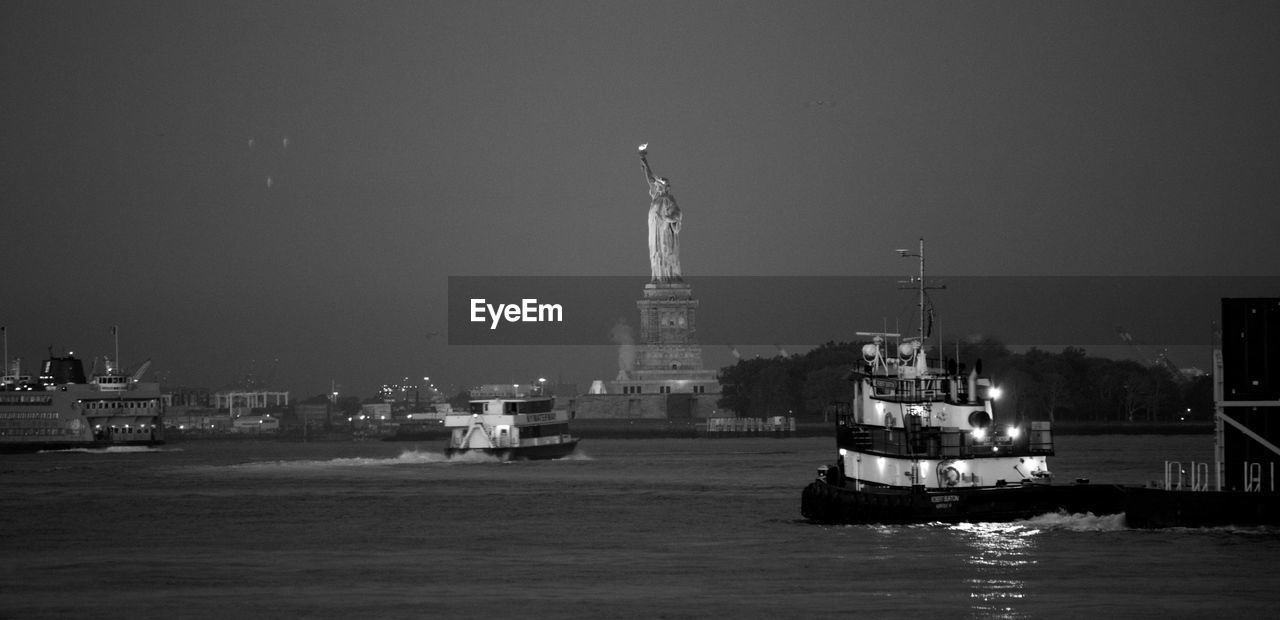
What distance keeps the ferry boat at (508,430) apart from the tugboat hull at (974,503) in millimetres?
63169

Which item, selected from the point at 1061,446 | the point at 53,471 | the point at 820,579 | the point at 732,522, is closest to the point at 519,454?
the point at 53,471

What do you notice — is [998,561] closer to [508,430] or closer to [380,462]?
[508,430]

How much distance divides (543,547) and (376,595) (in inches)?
515

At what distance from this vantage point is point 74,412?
160750 millimetres

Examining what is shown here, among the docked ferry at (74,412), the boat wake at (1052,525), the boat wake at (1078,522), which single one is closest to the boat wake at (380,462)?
the docked ferry at (74,412)

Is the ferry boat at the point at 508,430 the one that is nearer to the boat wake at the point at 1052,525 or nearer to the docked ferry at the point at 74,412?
the docked ferry at the point at 74,412

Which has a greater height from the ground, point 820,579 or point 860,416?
point 860,416

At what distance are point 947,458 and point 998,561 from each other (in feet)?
22.8

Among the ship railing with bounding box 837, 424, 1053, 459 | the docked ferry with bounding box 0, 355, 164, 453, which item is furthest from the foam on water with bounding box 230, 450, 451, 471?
the ship railing with bounding box 837, 424, 1053, 459

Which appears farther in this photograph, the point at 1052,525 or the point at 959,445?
the point at 1052,525

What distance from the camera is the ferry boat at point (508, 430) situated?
123375mm

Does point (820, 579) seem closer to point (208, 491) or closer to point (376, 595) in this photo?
point (376, 595)

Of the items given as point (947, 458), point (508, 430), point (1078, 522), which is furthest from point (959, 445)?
point (508, 430)

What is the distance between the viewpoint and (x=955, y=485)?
5875cm
